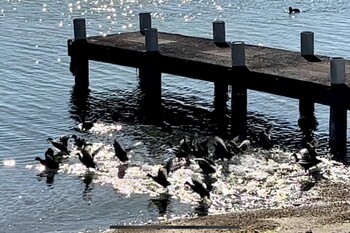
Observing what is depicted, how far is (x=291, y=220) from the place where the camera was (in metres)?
18.7

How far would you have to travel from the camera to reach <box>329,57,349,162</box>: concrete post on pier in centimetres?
2444

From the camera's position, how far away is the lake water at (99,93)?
68.8 feet

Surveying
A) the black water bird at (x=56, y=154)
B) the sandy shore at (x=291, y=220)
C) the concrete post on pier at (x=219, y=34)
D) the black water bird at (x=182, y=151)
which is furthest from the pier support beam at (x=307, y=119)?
the black water bird at (x=56, y=154)

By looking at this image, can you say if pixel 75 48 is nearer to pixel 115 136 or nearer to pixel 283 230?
pixel 115 136

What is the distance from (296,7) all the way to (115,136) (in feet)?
96.3

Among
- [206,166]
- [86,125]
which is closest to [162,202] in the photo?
[206,166]

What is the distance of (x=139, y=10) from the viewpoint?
178ft

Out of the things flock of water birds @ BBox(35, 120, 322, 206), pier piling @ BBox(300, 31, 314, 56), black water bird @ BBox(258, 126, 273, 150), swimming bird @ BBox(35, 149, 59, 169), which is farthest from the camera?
pier piling @ BBox(300, 31, 314, 56)

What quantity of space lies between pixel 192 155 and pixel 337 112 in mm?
4395

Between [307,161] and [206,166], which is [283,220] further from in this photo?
[307,161]

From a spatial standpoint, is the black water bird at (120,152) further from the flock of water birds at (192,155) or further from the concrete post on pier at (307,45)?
the concrete post on pier at (307,45)

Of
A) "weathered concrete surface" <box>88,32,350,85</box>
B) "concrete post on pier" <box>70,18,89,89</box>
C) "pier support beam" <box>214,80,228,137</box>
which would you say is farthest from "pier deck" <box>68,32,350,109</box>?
"pier support beam" <box>214,80,228,137</box>

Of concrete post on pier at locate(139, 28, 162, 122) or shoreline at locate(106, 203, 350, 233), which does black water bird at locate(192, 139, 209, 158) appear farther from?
concrete post on pier at locate(139, 28, 162, 122)

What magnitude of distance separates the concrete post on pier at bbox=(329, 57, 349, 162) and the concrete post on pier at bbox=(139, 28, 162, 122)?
6584mm
